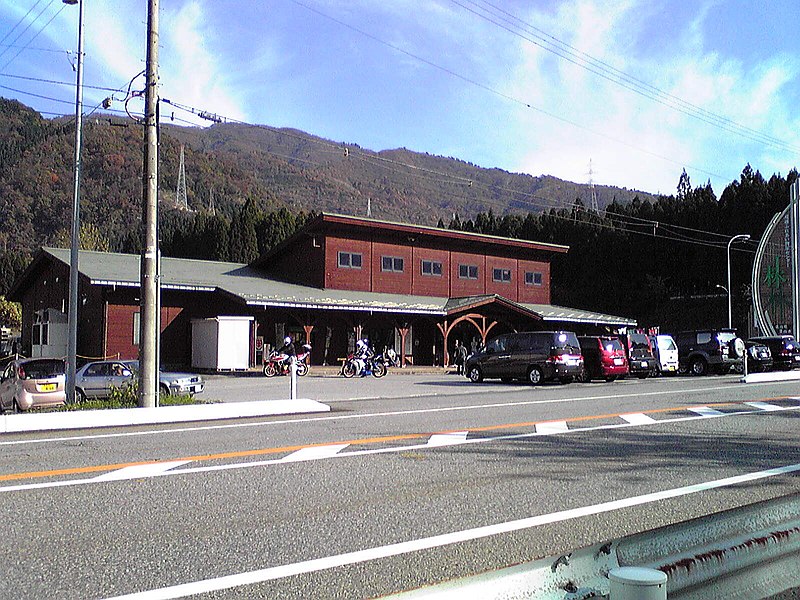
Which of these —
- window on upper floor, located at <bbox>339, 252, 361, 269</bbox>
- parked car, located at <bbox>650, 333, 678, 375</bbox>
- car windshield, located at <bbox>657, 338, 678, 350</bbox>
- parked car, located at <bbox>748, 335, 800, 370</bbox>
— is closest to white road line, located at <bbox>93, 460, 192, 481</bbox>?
parked car, located at <bbox>650, 333, 678, 375</bbox>

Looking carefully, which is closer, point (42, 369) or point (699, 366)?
point (42, 369)

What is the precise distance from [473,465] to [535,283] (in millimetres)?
41038

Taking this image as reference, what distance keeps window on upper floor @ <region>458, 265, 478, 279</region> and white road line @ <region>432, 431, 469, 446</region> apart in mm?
33855

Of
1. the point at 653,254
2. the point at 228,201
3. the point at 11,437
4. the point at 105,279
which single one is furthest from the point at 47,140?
the point at 11,437

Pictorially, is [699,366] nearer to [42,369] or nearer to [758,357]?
[758,357]

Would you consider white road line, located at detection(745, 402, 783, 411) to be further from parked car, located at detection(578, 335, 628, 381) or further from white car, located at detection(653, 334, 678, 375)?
white car, located at detection(653, 334, 678, 375)

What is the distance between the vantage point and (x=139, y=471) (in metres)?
8.54

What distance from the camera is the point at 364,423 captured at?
13.4 metres

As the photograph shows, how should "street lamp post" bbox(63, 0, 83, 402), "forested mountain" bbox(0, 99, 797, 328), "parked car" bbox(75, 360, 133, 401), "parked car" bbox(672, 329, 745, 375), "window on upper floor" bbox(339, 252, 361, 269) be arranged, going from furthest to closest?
"forested mountain" bbox(0, 99, 797, 328) → "window on upper floor" bbox(339, 252, 361, 269) → "parked car" bbox(672, 329, 745, 375) → "parked car" bbox(75, 360, 133, 401) → "street lamp post" bbox(63, 0, 83, 402)

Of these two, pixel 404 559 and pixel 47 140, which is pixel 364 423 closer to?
pixel 404 559

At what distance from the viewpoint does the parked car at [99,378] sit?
798 inches

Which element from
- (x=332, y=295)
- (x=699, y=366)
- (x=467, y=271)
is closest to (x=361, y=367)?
(x=332, y=295)

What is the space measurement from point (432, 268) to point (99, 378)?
25.8 metres

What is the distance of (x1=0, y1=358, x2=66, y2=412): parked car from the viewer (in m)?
17.9
